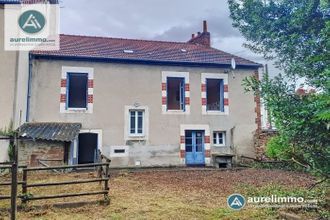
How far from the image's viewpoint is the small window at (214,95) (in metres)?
15.8

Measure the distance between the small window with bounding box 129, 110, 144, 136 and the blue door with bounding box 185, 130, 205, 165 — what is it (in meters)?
2.35

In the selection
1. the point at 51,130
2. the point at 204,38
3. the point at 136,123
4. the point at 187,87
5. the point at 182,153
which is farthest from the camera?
the point at 204,38

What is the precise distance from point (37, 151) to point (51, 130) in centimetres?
120

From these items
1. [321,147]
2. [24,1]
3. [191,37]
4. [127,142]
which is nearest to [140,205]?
[321,147]

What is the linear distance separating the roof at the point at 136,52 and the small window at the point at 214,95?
1.17 meters

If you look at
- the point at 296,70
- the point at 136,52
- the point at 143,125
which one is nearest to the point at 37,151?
the point at 143,125

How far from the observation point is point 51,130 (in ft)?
40.9

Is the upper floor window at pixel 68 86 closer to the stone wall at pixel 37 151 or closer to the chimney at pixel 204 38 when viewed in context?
the stone wall at pixel 37 151

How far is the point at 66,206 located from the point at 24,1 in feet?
30.4

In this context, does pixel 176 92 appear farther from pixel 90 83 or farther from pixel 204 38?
pixel 90 83

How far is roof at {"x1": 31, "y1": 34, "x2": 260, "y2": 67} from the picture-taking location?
47.1 feet

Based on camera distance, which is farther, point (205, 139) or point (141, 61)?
point (205, 139)

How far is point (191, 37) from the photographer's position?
20.2m

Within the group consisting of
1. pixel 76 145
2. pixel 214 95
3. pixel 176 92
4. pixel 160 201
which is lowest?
pixel 160 201
